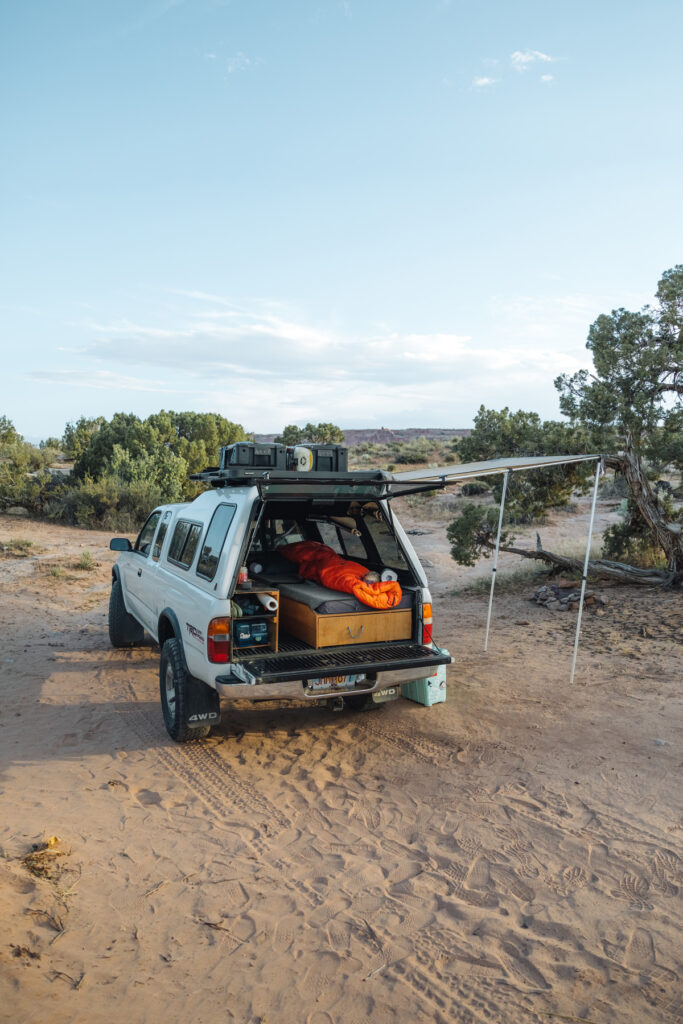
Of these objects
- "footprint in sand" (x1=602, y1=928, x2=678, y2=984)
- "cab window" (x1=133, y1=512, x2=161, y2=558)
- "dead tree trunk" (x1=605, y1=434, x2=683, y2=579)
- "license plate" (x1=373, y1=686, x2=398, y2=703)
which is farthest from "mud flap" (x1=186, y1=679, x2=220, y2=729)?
"dead tree trunk" (x1=605, y1=434, x2=683, y2=579)

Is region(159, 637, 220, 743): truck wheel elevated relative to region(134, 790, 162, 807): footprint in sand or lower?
elevated

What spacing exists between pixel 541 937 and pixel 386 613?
105 inches

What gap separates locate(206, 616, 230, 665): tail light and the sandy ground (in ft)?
3.10

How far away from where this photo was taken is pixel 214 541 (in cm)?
544

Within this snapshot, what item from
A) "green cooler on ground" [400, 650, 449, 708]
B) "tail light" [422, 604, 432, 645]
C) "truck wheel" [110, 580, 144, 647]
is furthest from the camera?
"truck wheel" [110, 580, 144, 647]

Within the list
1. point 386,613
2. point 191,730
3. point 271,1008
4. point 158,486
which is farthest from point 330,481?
point 158,486

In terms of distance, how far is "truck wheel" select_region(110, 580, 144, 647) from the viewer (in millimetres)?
→ 8289

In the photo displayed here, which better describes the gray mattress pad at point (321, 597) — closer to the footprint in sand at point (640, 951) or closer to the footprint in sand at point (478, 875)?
the footprint in sand at point (478, 875)

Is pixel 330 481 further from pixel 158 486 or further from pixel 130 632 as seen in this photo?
pixel 158 486

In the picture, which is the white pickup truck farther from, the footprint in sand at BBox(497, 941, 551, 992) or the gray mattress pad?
the footprint in sand at BBox(497, 941, 551, 992)

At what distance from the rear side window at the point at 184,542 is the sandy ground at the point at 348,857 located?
4.93 feet

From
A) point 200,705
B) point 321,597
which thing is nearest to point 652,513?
point 321,597

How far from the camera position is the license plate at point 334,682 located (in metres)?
5.04

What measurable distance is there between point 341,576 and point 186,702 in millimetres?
1593
